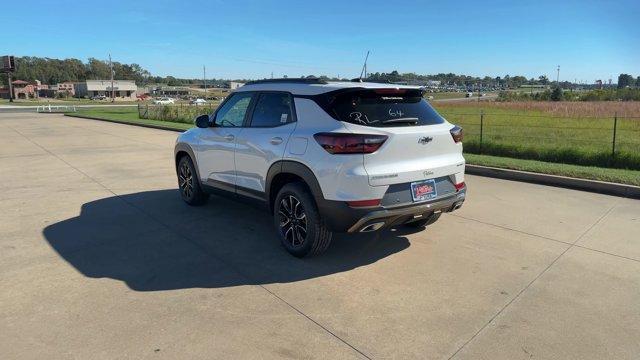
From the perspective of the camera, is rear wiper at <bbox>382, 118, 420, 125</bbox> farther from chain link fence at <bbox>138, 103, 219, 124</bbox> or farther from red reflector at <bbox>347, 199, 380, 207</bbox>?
chain link fence at <bbox>138, 103, 219, 124</bbox>

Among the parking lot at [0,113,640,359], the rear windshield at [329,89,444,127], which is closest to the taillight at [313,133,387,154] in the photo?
the rear windshield at [329,89,444,127]

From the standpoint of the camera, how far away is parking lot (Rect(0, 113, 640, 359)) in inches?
129

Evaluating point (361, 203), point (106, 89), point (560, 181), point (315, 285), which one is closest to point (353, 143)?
point (361, 203)

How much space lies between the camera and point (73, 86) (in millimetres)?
135125

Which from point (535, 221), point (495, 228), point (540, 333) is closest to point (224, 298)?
point (540, 333)

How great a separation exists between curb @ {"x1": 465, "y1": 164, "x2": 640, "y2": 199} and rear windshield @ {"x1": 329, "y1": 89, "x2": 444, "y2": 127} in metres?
4.72

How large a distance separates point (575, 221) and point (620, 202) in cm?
160

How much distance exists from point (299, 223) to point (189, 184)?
272cm

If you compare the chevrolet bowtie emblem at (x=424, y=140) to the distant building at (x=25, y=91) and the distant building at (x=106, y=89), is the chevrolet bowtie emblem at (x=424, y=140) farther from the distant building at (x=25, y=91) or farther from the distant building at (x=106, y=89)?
the distant building at (x=25, y=91)

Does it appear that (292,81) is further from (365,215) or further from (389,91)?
(365,215)

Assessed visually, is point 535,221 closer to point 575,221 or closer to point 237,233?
point 575,221

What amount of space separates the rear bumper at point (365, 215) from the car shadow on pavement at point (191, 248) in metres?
0.52

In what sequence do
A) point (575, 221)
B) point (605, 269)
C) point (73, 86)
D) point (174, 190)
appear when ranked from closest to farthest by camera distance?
point (605, 269) → point (575, 221) → point (174, 190) → point (73, 86)

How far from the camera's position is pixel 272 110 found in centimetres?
522
